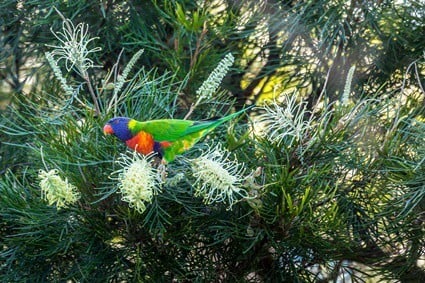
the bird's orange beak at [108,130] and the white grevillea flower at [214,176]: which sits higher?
the white grevillea flower at [214,176]

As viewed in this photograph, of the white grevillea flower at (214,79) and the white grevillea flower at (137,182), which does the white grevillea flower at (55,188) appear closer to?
the white grevillea flower at (137,182)

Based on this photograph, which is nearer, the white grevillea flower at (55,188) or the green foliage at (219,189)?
the white grevillea flower at (55,188)

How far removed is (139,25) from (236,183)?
0.62 meters

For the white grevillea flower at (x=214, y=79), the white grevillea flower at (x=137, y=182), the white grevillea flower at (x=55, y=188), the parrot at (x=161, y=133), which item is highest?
the white grevillea flower at (x=214, y=79)

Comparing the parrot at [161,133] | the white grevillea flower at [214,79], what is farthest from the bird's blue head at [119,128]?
the white grevillea flower at [214,79]

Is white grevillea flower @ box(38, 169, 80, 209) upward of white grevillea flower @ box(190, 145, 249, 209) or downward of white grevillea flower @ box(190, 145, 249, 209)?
downward

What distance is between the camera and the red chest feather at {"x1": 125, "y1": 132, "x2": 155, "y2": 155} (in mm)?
897

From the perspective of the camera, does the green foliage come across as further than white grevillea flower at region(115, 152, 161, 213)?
Yes

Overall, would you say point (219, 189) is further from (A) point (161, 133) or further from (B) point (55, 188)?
(B) point (55, 188)

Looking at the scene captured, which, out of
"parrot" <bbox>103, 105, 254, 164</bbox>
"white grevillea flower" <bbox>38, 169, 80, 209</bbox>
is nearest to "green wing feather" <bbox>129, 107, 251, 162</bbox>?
"parrot" <bbox>103, 105, 254, 164</bbox>

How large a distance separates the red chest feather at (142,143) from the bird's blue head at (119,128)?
1 cm

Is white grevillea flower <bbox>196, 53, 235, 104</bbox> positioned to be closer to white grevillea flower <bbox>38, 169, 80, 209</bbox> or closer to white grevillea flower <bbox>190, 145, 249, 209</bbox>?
white grevillea flower <bbox>190, 145, 249, 209</bbox>

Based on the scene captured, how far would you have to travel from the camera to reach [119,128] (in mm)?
886

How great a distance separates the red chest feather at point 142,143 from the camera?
2.94ft
